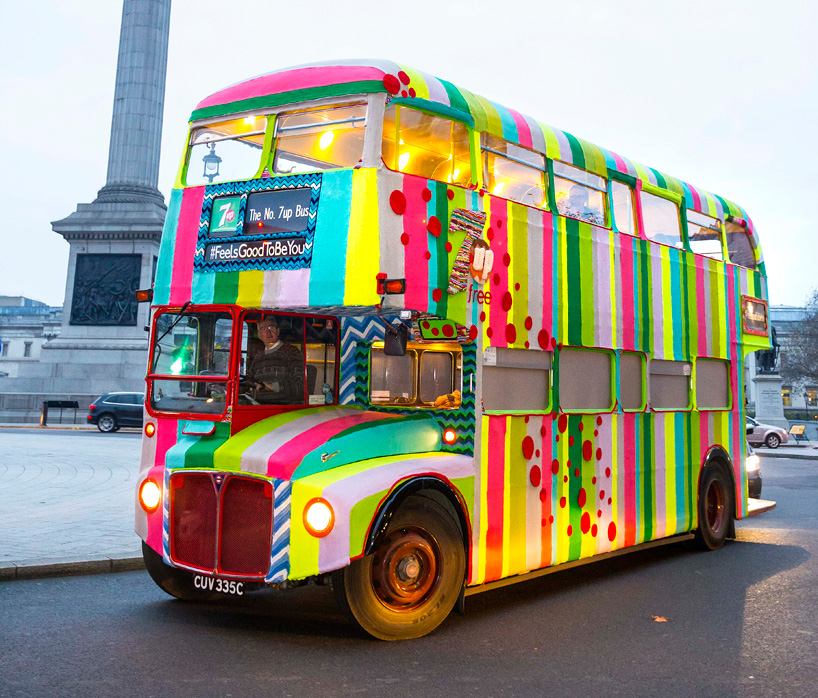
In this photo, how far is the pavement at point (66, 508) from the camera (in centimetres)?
809

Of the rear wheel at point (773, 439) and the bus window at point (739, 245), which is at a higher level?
the bus window at point (739, 245)

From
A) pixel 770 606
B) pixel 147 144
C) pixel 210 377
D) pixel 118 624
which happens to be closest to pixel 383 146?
pixel 210 377

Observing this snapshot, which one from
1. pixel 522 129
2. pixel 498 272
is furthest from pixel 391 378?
pixel 522 129

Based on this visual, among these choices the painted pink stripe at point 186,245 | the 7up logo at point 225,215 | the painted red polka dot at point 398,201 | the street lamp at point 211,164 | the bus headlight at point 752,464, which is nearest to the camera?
the painted red polka dot at point 398,201

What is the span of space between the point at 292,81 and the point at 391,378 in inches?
96.0

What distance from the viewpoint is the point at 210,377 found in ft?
20.9

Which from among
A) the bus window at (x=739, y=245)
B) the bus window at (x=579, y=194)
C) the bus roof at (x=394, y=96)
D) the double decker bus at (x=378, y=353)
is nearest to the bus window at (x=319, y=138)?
the double decker bus at (x=378, y=353)

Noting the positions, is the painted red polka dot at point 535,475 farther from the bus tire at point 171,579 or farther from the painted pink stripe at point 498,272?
the bus tire at point 171,579

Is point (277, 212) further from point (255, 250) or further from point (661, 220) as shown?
point (661, 220)

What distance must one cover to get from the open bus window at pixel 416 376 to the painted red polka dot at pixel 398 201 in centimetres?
126

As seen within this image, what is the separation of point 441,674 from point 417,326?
280 cm

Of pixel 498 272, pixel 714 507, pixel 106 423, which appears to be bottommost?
pixel 714 507

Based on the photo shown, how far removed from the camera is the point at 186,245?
6680 mm

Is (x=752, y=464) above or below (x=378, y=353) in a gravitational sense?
below
